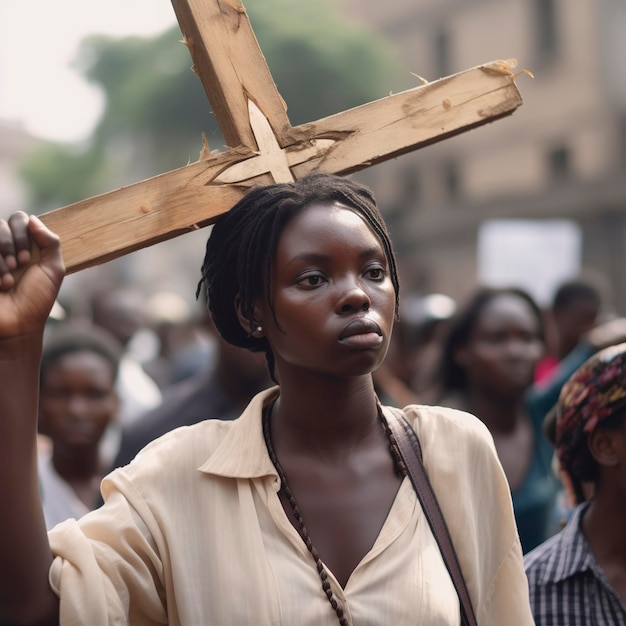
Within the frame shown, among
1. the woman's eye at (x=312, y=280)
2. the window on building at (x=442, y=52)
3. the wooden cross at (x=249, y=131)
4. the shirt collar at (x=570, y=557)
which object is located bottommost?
the shirt collar at (x=570, y=557)

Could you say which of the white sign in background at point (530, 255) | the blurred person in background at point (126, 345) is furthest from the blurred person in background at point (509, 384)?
the white sign in background at point (530, 255)

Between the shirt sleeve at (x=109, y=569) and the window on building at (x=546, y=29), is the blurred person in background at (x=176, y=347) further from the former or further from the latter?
the window on building at (x=546, y=29)

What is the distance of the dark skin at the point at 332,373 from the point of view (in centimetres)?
239

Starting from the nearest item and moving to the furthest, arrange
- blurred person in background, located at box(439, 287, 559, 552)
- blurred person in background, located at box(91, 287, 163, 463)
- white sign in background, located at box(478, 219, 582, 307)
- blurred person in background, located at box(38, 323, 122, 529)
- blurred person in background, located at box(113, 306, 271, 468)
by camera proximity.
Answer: blurred person in background, located at box(439, 287, 559, 552)
blurred person in background, located at box(38, 323, 122, 529)
blurred person in background, located at box(113, 306, 271, 468)
blurred person in background, located at box(91, 287, 163, 463)
white sign in background, located at box(478, 219, 582, 307)

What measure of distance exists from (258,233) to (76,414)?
9.03 ft

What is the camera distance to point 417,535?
7.98 feet

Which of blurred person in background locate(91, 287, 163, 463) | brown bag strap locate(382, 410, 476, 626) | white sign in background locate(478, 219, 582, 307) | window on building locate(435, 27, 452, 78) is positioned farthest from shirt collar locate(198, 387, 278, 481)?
window on building locate(435, 27, 452, 78)

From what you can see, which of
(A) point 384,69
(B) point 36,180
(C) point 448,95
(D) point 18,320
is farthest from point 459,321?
(B) point 36,180

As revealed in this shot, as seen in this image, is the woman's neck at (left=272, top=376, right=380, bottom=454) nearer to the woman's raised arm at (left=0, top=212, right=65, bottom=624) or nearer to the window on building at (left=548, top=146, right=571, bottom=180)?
the woman's raised arm at (left=0, top=212, right=65, bottom=624)

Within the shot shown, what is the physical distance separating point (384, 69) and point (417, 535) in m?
33.7

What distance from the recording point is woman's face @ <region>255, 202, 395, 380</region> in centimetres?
237

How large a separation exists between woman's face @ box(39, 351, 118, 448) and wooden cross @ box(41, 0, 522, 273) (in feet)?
8.60

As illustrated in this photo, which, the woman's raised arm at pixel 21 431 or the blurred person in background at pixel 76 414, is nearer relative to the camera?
the woman's raised arm at pixel 21 431

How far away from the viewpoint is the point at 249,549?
92.2 inches
